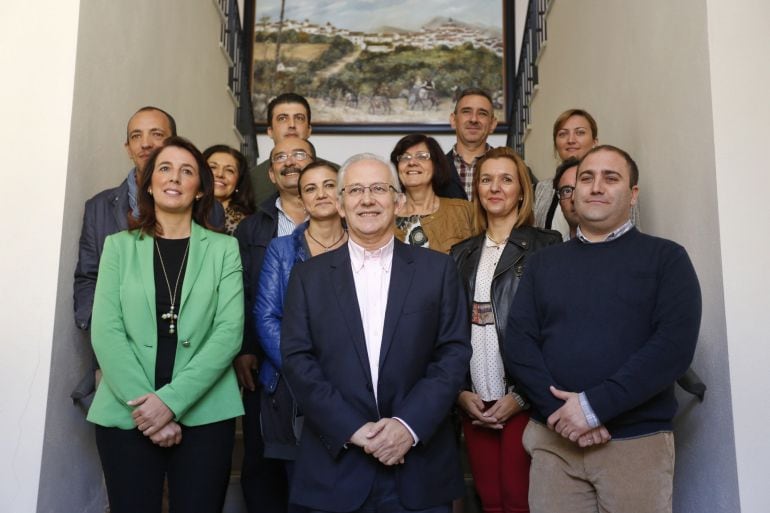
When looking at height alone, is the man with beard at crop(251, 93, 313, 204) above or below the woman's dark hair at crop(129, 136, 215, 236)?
above

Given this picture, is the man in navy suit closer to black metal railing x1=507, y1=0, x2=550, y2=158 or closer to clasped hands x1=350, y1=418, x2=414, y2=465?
clasped hands x1=350, y1=418, x2=414, y2=465

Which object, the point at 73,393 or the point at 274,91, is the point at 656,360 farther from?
the point at 274,91

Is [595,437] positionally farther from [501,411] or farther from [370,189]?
[370,189]

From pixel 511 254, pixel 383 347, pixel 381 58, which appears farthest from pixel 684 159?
pixel 381 58

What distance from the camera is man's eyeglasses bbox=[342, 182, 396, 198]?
2580mm

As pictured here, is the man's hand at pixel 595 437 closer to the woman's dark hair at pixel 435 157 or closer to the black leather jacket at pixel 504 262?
the black leather jacket at pixel 504 262

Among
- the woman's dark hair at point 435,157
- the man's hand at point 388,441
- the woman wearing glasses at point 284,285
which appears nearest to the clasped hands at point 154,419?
the woman wearing glasses at point 284,285

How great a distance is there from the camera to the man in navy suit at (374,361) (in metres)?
2.33

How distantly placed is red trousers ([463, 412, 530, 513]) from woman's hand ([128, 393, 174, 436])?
1.13 metres

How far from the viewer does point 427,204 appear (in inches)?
146

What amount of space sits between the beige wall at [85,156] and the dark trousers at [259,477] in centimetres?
75

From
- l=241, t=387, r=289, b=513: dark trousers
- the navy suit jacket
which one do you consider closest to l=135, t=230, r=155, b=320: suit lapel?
the navy suit jacket

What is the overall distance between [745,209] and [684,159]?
0.42 metres

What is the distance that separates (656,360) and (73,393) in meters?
2.13
